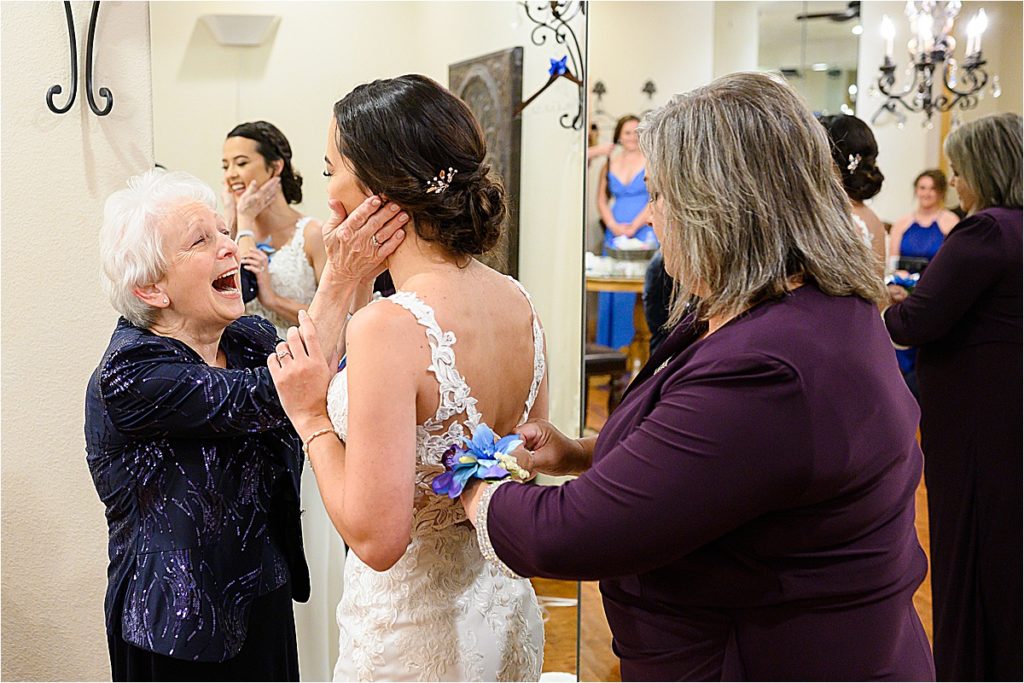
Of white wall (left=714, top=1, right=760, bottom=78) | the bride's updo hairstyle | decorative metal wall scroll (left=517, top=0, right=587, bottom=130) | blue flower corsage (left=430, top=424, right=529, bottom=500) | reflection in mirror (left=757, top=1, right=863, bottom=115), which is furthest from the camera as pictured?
white wall (left=714, top=1, right=760, bottom=78)

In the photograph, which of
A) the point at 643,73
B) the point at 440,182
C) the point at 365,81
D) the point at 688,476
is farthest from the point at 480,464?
the point at 643,73

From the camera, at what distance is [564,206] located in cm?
259

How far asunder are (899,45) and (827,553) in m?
5.83

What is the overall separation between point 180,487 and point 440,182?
0.74m

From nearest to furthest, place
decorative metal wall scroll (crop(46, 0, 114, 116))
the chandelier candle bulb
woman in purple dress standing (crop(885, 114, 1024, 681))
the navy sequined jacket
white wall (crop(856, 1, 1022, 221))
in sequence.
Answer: the navy sequined jacket
decorative metal wall scroll (crop(46, 0, 114, 116))
woman in purple dress standing (crop(885, 114, 1024, 681))
the chandelier candle bulb
white wall (crop(856, 1, 1022, 221))

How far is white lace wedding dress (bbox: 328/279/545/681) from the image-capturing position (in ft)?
5.04

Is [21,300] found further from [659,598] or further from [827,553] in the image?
[827,553]

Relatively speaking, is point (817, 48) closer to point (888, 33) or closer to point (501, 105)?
point (888, 33)

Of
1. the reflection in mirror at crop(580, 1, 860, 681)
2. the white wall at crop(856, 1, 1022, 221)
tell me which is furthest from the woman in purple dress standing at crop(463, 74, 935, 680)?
the white wall at crop(856, 1, 1022, 221)

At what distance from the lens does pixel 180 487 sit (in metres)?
1.78

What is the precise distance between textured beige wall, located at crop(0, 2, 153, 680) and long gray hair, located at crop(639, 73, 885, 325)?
55.2 inches

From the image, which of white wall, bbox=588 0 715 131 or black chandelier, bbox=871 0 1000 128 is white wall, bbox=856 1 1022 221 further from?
white wall, bbox=588 0 715 131

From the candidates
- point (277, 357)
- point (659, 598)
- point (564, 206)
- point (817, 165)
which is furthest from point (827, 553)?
point (564, 206)

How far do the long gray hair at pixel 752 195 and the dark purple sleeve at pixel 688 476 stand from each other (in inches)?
5.0
